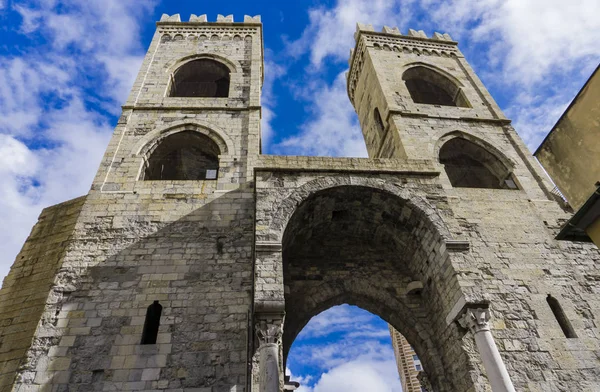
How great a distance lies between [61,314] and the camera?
21.9 feet

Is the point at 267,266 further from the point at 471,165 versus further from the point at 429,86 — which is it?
the point at 429,86

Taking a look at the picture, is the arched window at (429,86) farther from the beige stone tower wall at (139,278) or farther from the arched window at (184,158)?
the arched window at (184,158)

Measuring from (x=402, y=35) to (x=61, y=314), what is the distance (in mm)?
16392

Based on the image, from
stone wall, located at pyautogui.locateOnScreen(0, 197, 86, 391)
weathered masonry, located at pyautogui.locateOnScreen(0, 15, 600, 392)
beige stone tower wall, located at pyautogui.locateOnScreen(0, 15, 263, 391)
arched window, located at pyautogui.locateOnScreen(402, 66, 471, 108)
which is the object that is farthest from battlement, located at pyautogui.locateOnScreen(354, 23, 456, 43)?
stone wall, located at pyautogui.locateOnScreen(0, 197, 86, 391)

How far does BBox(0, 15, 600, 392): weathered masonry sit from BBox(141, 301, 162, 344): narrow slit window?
0.10 feet

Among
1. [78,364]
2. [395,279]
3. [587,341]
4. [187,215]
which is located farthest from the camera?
[395,279]

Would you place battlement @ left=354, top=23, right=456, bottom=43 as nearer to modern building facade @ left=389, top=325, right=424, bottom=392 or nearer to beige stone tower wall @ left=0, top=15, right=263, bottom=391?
beige stone tower wall @ left=0, top=15, right=263, bottom=391

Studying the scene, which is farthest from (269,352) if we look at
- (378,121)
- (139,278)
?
(378,121)

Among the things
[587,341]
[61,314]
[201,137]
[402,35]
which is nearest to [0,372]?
[61,314]

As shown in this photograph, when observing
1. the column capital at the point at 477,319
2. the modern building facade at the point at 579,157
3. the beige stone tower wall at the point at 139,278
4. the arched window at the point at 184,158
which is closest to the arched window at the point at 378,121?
the beige stone tower wall at the point at 139,278

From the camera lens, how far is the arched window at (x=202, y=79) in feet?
43.9

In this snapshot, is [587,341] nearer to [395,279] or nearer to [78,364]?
[395,279]

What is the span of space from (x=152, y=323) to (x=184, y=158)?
5.88 meters

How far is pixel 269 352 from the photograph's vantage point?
18.7 ft
